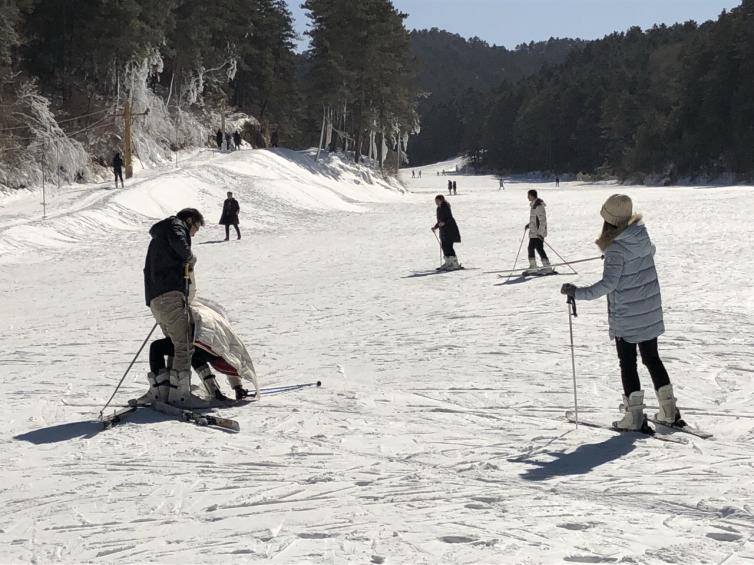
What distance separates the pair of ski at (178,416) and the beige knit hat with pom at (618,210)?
Answer: 10.9ft

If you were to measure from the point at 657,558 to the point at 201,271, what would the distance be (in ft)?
51.1

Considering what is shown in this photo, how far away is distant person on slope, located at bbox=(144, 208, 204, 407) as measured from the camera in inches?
251

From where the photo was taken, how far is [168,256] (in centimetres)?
646

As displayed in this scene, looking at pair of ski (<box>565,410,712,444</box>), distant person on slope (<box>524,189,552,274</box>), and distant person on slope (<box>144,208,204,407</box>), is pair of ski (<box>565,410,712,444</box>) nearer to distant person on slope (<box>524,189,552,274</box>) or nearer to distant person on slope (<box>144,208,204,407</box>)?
distant person on slope (<box>144,208,204,407</box>)

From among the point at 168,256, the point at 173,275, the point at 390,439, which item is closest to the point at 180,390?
the point at 173,275

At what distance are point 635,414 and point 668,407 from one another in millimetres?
291

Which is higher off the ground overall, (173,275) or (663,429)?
(173,275)

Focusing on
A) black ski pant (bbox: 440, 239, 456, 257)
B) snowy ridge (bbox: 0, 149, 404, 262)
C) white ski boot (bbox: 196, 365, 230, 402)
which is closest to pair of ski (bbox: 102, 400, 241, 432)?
white ski boot (bbox: 196, 365, 230, 402)

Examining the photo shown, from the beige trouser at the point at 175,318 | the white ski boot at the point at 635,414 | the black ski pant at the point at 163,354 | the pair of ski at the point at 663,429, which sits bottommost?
the pair of ski at the point at 663,429

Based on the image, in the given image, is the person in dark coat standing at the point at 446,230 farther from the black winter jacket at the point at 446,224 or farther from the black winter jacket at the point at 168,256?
the black winter jacket at the point at 168,256

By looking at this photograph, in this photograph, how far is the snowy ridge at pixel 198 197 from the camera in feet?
78.1

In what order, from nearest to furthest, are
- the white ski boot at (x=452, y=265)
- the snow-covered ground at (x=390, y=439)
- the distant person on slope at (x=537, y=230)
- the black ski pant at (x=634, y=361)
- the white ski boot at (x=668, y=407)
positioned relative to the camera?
the snow-covered ground at (x=390, y=439), the black ski pant at (x=634, y=361), the white ski boot at (x=668, y=407), the distant person on slope at (x=537, y=230), the white ski boot at (x=452, y=265)

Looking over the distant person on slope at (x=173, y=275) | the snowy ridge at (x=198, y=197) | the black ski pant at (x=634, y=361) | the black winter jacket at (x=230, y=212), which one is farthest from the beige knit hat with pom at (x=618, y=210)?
the black winter jacket at (x=230, y=212)

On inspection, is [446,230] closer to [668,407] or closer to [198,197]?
[668,407]
